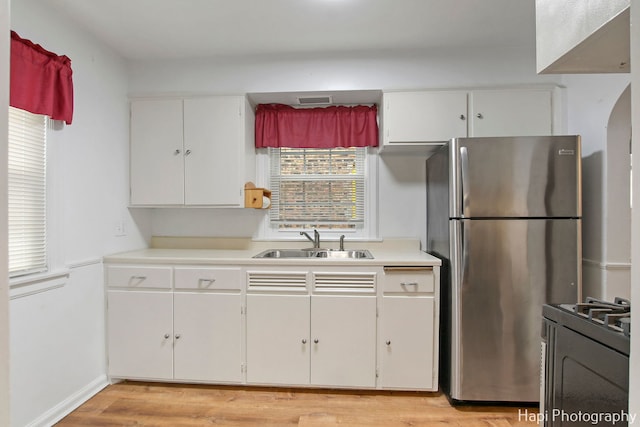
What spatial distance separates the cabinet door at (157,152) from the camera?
2469mm

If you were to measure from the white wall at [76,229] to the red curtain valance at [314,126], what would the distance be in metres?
1.13

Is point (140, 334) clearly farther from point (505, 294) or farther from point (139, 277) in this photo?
point (505, 294)

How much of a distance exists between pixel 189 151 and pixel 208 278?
1.03 metres

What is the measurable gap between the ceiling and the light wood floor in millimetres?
2499

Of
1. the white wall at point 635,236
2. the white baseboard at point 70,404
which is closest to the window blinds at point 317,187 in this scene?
the white baseboard at point 70,404

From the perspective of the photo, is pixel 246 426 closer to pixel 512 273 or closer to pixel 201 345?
pixel 201 345

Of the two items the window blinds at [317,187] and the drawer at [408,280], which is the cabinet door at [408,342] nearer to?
the drawer at [408,280]

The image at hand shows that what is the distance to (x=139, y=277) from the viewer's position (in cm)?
218

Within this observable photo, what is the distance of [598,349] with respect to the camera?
27.2 inches

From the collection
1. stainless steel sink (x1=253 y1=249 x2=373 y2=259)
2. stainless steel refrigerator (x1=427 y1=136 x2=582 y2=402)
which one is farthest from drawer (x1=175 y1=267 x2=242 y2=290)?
stainless steel refrigerator (x1=427 y1=136 x2=582 y2=402)

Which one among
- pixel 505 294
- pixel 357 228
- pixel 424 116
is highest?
pixel 424 116

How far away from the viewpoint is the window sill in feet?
5.29

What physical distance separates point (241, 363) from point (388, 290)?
1.13 m

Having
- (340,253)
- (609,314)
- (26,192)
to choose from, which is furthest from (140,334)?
(609,314)
